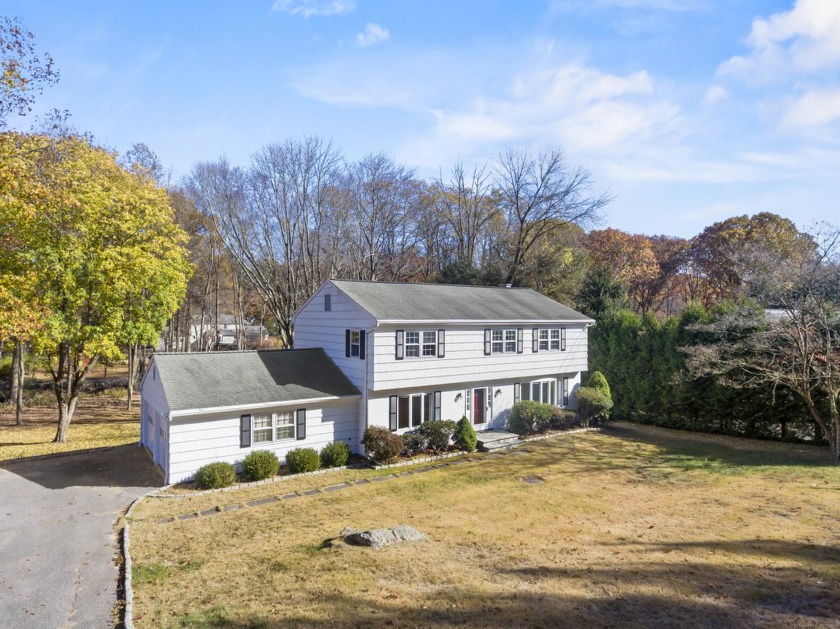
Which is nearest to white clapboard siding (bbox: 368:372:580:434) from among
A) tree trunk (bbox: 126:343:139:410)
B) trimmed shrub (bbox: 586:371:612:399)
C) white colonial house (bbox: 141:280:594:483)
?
white colonial house (bbox: 141:280:594:483)

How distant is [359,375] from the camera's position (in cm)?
1919

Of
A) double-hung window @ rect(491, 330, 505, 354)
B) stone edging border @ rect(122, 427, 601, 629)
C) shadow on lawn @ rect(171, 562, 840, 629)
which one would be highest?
double-hung window @ rect(491, 330, 505, 354)

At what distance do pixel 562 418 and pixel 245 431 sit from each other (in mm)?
14796

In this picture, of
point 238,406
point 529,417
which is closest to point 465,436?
point 529,417

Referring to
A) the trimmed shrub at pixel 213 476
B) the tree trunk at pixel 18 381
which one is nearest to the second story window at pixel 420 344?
the trimmed shrub at pixel 213 476

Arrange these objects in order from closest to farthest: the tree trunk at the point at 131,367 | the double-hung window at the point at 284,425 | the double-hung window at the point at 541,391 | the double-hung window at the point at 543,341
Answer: the double-hung window at the point at 284,425, the double-hung window at the point at 541,391, the double-hung window at the point at 543,341, the tree trunk at the point at 131,367

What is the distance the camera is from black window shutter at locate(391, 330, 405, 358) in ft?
63.4

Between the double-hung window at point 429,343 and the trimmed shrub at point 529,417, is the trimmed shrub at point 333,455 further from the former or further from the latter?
the trimmed shrub at point 529,417

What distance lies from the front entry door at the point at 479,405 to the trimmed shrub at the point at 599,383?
7108 mm

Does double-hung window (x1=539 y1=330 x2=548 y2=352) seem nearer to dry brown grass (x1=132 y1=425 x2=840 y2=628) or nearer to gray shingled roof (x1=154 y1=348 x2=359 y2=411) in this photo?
dry brown grass (x1=132 y1=425 x2=840 y2=628)

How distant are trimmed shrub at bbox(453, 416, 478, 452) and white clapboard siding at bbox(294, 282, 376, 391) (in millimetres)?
4510

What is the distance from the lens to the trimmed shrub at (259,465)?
16.0 m

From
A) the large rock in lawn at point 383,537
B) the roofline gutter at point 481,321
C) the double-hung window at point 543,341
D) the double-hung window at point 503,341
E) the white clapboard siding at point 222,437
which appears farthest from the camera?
the double-hung window at point 543,341

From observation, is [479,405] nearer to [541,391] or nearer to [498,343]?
[498,343]
